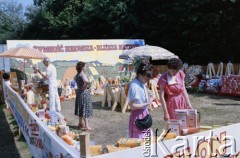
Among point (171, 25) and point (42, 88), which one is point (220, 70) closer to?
point (171, 25)

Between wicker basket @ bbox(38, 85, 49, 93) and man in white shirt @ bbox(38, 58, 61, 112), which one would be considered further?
wicker basket @ bbox(38, 85, 49, 93)

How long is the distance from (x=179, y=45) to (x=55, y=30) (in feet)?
47.1

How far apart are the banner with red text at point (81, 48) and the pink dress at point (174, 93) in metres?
11.5

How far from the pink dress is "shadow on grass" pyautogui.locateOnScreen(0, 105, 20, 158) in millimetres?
3324

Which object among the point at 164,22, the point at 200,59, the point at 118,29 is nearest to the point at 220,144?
the point at 200,59

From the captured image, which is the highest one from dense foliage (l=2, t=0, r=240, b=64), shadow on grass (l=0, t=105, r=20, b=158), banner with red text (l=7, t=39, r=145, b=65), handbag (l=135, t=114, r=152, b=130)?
dense foliage (l=2, t=0, r=240, b=64)

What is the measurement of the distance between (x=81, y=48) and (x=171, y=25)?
6973mm

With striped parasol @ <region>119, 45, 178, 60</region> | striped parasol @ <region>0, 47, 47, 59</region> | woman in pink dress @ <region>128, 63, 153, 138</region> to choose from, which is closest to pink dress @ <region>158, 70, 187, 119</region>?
woman in pink dress @ <region>128, 63, 153, 138</region>

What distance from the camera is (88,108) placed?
338 inches

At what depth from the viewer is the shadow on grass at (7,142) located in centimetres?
704

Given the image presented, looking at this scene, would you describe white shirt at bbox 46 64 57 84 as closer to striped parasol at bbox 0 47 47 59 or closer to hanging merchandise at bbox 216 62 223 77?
striped parasol at bbox 0 47 47 59

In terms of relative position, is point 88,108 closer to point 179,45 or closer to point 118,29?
point 179,45

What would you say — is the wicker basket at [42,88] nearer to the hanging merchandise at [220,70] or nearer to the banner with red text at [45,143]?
the banner with red text at [45,143]

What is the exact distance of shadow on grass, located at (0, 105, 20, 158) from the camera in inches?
277
